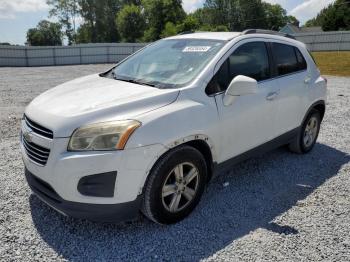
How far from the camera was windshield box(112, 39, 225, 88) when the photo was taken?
3.59 m

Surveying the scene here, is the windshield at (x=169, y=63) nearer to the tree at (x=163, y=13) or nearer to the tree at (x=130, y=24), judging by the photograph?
the tree at (x=163, y=13)

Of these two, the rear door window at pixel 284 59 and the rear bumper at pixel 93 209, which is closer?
the rear bumper at pixel 93 209

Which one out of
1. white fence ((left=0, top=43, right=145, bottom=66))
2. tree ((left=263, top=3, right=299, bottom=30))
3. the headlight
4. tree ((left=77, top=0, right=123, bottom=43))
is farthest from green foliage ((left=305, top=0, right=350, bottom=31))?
the headlight

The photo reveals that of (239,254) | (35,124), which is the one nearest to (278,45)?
(239,254)

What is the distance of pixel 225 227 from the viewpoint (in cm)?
335

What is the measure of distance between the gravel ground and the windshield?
1421 millimetres

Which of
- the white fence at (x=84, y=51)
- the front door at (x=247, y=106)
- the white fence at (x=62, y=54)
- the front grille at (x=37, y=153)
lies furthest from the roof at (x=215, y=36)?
the white fence at (x=62, y=54)

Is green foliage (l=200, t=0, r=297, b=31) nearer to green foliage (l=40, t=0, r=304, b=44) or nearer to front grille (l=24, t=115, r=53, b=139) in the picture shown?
green foliage (l=40, t=0, r=304, b=44)

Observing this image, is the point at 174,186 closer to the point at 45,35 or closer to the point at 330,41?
the point at 330,41

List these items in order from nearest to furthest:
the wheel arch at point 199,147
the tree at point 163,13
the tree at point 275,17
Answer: the wheel arch at point 199,147, the tree at point 163,13, the tree at point 275,17

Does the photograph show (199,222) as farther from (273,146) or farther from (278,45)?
(278,45)

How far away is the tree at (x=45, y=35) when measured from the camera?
7603 centimetres

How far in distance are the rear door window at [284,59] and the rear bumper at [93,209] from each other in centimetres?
269

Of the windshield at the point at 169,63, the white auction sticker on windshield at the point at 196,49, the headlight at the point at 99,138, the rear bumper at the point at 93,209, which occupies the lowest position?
the rear bumper at the point at 93,209
